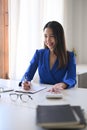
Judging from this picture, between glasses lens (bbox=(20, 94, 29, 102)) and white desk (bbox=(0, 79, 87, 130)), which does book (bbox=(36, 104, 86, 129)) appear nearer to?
white desk (bbox=(0, 79, 87, 130))

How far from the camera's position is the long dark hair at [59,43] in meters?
2.02

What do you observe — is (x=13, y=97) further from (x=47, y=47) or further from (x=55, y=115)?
(x=47, y=47)

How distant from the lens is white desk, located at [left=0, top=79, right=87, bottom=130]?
3.25ft

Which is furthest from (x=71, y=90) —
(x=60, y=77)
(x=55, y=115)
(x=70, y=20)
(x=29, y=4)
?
(x=70, y=20)

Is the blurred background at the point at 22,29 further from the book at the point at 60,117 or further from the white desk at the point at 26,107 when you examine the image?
the book at the point at 60,117

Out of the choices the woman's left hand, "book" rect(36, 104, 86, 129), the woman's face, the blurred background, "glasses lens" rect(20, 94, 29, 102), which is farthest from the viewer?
the blurred background

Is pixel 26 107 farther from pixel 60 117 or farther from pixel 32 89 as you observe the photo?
pixel 32 89

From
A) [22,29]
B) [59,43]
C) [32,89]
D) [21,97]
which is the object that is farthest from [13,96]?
[22,29]

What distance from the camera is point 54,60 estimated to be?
2.09m

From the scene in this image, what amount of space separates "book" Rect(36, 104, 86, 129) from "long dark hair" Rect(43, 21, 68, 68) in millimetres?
979

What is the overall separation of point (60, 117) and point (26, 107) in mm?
353

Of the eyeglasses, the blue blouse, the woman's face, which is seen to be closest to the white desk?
the eyeglasses

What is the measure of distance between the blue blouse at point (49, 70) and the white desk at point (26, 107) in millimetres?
337

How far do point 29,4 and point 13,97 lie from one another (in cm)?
183
